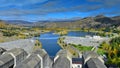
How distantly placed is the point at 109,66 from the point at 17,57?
4.57 meters

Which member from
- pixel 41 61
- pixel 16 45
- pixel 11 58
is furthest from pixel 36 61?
pixel 16 45

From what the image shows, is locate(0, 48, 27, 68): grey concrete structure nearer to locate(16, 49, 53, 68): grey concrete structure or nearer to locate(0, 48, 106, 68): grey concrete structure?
locate(0, 48, 106, 68): grey concrete structure

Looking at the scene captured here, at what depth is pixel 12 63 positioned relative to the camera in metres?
11.3

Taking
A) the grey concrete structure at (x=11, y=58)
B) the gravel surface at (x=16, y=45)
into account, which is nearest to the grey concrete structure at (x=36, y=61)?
the grey concrete structure at (x=11, y=58)

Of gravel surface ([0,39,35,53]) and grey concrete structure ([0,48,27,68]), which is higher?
grey concrete structure ([0,48,27,68])

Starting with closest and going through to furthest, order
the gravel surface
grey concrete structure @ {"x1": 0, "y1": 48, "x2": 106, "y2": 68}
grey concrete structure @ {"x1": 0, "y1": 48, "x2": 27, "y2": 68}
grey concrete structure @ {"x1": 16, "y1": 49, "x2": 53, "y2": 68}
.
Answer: grey concrete structure @ {"x1": 16, "y1": 49, "x2": 53, "y2": 68} < grey concrete structure @ {"x1": 0, "y1": 48, "x2": 106, "y2": 68} < grey concrete structure @ {"x1": 0, "y1": 48, "x2": 27, "y2": 68} < the gravel surface

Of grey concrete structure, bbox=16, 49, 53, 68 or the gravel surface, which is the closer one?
grey concrete structure, bbox=16, 49, 53, 68

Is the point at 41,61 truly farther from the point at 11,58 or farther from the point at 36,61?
the point at 11,58

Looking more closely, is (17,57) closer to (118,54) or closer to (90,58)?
(90,58)

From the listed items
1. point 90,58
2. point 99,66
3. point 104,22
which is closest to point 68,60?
point 90,58

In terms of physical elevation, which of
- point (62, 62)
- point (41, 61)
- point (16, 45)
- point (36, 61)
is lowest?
point (16, 45)

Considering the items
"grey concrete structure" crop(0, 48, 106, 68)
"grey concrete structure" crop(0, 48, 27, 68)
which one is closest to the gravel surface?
"grey concrete structure" crop(0, 48, 27, 68)

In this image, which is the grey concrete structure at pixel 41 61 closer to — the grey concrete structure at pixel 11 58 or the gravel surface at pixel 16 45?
the grey concrete structure at pixel 11 58

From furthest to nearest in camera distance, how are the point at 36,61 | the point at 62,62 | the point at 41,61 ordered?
the point at 41,61 → the point at 62,62 → the point at 36,61
